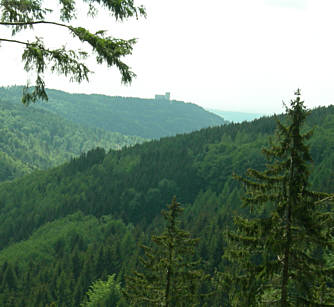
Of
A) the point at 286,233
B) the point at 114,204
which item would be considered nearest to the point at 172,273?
the point at 286,233

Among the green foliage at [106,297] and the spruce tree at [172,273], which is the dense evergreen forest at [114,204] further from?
the spruce tree at [172,273]

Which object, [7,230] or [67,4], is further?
[7,230]

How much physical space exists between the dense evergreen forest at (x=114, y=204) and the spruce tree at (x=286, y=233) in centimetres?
7497

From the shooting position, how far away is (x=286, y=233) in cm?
1093

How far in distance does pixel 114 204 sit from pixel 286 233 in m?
159

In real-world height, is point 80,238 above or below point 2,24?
below

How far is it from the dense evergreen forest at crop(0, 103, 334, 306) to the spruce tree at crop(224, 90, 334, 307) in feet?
246

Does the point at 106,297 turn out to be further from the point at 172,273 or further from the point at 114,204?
the point at 114,204

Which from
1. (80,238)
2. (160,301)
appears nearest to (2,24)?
(160,301)

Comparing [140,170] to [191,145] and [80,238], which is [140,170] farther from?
[80,238]

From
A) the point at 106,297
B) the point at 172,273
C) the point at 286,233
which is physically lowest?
the point at 106,297

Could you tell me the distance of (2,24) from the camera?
9.39 meters

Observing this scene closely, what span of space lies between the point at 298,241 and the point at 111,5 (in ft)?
27.7

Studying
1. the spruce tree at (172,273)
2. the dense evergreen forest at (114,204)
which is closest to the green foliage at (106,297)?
the dense evergreen forest at (114,204)
